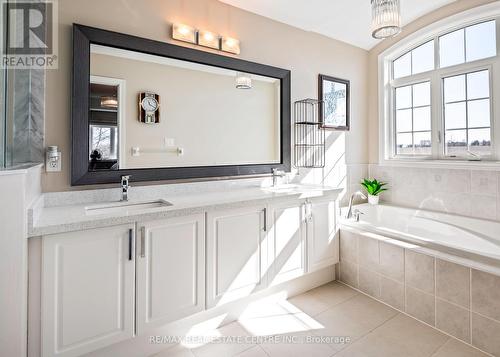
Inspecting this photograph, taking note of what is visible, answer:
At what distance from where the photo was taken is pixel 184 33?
2.16 metres

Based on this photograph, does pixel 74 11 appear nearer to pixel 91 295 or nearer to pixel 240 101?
pixel 240 101

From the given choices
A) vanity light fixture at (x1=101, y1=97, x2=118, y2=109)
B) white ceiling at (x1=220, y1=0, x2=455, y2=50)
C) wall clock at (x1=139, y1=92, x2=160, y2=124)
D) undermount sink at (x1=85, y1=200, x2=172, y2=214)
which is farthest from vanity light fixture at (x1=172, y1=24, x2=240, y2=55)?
undermount sink at (x1=85, y1=200, x2=172, y2=214)

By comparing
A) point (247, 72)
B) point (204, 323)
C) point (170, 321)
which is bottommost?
→ point (204, 323)

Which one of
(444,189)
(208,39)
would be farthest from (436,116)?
(208,39)

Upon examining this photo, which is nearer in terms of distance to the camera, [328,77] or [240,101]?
[240,101]

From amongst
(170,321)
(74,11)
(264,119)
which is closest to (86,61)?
(74,11)

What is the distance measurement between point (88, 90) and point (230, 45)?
1220 millimetres

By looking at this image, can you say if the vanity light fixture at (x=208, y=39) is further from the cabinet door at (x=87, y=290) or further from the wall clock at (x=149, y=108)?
the cabinet door at (x=87, y=290)

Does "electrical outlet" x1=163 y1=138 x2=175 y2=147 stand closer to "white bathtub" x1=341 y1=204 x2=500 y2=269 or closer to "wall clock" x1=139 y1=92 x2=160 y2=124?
"wall clock" x1=139 y1=92 x2=160 y2=124

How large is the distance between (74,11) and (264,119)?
1639 mm

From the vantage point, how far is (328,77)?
3.11 meters

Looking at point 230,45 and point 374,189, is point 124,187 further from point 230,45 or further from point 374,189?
point 374,189

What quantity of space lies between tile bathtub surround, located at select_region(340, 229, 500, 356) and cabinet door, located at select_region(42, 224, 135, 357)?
1.93 metres

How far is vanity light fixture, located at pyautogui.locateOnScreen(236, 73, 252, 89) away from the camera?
2479 millimetres
